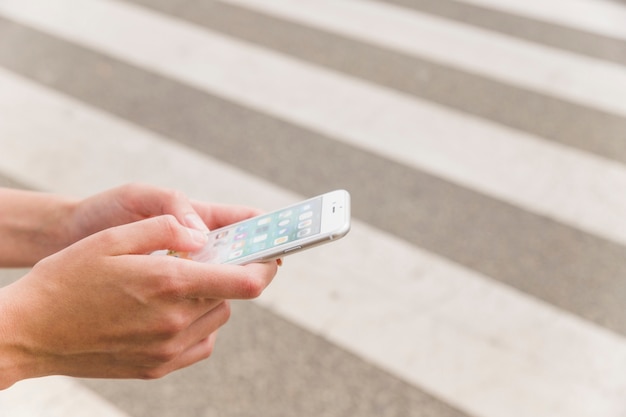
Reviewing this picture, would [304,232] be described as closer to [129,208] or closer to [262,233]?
[262,233]

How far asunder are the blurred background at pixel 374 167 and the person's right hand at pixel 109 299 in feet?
2.28

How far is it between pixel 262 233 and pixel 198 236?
0.14m

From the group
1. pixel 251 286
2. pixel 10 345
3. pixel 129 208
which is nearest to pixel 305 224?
pixel 251 286

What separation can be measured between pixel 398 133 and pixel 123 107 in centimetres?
120

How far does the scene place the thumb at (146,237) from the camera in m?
1.25

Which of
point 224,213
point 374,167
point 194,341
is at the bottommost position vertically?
point 374,167

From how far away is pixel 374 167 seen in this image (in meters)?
2.69

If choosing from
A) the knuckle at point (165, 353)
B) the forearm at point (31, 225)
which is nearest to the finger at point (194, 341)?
the knuckle at point (165, 353)

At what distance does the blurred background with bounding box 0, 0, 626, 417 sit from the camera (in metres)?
1.97

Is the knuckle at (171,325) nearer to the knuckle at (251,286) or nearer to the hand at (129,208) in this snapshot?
the knuckle at (251,286)

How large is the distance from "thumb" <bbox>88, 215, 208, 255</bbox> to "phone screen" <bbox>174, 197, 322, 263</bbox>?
0.11 meters

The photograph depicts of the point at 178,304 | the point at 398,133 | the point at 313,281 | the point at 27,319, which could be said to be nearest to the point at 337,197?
the point at 178,304

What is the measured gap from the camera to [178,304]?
1256 millimetres

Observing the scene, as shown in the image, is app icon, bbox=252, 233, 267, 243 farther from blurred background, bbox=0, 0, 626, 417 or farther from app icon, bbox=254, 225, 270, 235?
blurred background, bbox=0, 0, 626, 417
